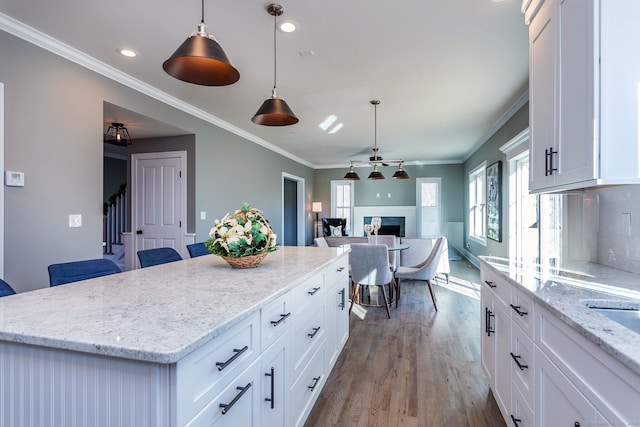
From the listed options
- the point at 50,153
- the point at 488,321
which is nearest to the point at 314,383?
the point at 488,321

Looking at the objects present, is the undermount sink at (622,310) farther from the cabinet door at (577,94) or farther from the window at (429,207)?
the window at (429,207)

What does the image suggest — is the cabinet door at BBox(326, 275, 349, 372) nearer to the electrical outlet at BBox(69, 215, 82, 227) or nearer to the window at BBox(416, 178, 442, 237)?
the electrical outlet at BBox(69, 215, 82, 227)

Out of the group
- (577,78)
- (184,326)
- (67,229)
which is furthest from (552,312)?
(67,229)

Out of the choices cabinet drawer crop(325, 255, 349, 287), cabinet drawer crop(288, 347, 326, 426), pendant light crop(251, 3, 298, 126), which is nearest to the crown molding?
pendant light crop(251, 3, 298, 126)

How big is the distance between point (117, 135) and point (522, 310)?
4678 mm

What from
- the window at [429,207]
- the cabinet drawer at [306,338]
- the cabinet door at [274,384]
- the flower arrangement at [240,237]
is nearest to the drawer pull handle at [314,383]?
the cabinet drawer at [306,338]

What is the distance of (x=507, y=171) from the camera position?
4848 millimetres

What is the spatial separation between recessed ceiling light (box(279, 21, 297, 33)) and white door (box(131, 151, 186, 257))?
2.77 m

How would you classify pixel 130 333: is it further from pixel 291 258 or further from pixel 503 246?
pixel 503 246

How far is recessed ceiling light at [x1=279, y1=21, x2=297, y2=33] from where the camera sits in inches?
97.8

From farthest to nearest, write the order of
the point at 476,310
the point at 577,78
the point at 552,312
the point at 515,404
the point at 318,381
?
the point at 476,310, the point at 318,381, the point at 515,404, the point at 577,78, the point at 552,312

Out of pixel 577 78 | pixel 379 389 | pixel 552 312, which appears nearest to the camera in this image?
pixel 552 312

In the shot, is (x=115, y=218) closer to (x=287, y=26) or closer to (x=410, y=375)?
(x=287, y=26)

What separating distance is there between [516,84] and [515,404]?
3.44m
